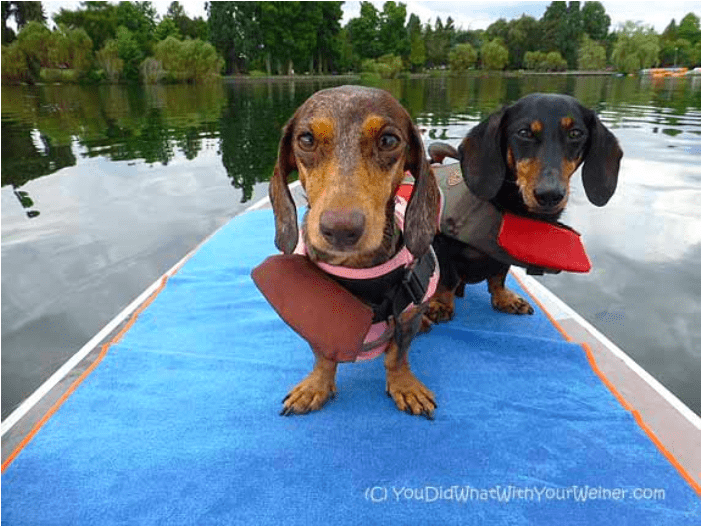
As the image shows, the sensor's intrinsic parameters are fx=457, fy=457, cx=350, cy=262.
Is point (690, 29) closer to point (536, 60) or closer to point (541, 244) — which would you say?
point (536, 60)

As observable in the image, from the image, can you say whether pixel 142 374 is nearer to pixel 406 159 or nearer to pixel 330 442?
pixel 330 442

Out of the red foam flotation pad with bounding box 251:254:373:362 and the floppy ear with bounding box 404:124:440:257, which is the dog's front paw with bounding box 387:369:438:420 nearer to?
the red foam flotation pad with bounding box 251:254:373:362

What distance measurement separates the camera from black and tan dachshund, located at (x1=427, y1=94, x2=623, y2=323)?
2645 mm

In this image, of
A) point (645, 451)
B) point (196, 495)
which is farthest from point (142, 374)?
point (645, 451)

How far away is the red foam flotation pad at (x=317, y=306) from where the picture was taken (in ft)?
7.00

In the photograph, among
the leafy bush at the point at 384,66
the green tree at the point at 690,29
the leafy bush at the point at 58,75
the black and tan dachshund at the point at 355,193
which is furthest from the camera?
the green tree at the point at 690,29

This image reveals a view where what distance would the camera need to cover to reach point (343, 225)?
1.64m

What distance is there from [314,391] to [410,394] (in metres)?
0.53

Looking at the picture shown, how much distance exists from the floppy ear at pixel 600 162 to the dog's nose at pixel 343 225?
1916mm

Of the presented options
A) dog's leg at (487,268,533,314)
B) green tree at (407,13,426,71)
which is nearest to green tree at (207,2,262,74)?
green tree at (407,13,426,71)

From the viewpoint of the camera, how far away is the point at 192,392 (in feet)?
8.58

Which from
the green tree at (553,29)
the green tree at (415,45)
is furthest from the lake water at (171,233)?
the green tree at (553,29)

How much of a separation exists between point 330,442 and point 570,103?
2.43 meters

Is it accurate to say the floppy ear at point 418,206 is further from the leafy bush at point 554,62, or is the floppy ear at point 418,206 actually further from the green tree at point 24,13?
the leafy bush at point 554,62
